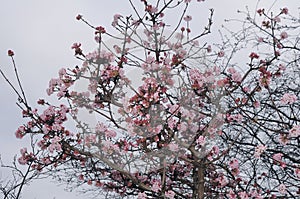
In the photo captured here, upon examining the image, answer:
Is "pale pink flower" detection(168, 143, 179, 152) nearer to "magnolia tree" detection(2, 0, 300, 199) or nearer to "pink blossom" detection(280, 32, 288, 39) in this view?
"magnolia tree" detection(2, 0, 300, 199)

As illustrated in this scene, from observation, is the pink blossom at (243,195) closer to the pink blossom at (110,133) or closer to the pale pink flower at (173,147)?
the pale pink flower at (173,147)

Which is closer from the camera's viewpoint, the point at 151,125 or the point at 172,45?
the point at 151,125

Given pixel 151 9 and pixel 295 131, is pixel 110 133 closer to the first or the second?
pixel 151 9

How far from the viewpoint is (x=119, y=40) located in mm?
2676

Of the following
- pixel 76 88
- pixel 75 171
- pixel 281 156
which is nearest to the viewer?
pixel 76 88

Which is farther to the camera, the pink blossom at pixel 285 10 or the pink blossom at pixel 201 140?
the pink blossom at pixel 285 10

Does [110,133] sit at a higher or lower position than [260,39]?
lower

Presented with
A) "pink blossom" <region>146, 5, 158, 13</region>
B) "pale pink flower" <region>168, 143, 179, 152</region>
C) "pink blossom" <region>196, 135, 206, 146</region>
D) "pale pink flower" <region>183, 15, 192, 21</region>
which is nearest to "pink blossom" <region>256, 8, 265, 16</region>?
"pale pink flower" <region>183, 15, 192, 21</region>

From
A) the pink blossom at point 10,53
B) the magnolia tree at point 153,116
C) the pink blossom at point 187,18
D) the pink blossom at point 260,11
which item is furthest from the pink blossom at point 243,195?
the pink blossom at point 10,53

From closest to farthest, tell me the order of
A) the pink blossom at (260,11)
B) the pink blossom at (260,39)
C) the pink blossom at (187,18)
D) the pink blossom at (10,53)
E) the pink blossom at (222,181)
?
the pink blossom at (10,53), the pink blossom at (222,181), the pink blossom at (187,18), the pink blossom at (260,11), the pink blossom at (260,39)

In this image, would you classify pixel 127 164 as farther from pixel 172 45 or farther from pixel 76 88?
pixel 172 45

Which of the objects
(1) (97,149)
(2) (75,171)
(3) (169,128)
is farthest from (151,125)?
(2) (75,171)

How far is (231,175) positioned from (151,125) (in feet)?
2.28

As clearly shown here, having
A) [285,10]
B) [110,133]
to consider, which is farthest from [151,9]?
[285,10]
